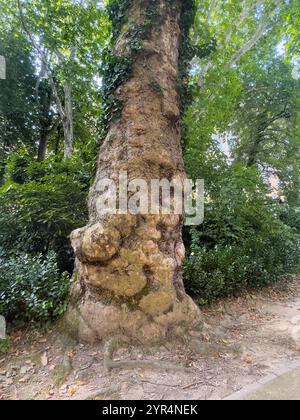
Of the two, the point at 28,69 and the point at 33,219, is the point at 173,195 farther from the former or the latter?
the point at 28,69

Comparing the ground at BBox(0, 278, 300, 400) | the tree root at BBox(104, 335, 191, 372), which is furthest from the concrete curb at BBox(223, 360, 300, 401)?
the tree root at BBox(104, 335, 191, 372)

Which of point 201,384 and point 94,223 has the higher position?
point 94,223

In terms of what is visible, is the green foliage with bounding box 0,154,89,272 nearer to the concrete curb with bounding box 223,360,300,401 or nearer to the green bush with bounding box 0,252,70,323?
the green bush with bounding box 0,252,70,323

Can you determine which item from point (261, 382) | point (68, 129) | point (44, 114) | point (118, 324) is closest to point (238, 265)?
point (261, 382)

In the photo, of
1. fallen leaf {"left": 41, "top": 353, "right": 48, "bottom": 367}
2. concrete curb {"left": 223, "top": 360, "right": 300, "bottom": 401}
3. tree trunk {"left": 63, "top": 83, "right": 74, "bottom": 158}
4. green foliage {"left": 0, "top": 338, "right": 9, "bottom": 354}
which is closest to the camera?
concrete curb {"left": 223, "top": 360, "right": 300, "bottom": 401}

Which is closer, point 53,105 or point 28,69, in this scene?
point 28,69

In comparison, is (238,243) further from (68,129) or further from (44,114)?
(44,114)

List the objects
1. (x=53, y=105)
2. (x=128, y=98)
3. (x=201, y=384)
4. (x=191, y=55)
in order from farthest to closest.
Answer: (x=53, y=105)
(x=191, y=55)
(x=128, y=98)
(x=201, y=384)

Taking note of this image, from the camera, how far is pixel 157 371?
2373 millimetres

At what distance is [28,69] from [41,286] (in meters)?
11.3

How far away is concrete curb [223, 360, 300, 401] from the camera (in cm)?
205

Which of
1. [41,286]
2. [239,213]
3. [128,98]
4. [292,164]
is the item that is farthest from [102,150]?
[292,164]

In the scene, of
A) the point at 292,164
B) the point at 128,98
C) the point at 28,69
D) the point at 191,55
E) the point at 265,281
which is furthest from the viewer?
the point at 28,69

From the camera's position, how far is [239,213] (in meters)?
5.70
